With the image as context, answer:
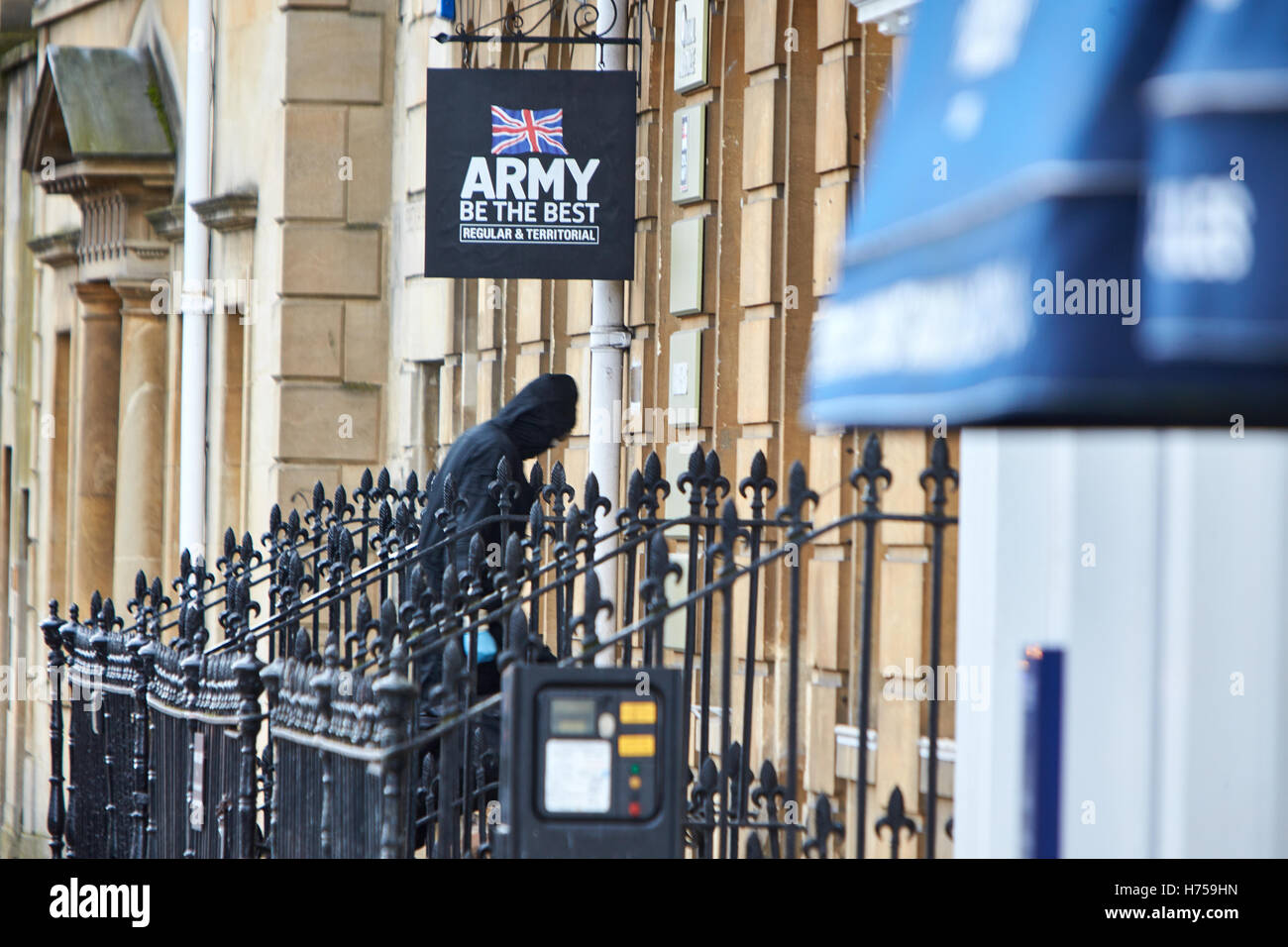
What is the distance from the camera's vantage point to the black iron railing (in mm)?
5277

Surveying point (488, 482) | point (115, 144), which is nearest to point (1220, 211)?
point (488, 482)

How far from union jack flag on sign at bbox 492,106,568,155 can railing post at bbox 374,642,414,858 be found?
4.56m

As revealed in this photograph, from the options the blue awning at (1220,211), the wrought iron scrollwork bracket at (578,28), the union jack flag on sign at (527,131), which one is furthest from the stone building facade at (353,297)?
the blue awning at (1220,211)

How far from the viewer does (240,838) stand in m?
6.54

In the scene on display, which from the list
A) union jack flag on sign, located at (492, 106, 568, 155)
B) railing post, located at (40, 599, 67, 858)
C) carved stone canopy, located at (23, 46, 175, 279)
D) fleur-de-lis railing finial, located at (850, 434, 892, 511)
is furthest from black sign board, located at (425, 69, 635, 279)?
carved stone canopy, located at (23, 46, 175, 279)

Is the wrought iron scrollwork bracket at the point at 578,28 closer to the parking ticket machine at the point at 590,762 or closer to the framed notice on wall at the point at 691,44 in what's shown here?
the framed notice on wall at the point at 691,44

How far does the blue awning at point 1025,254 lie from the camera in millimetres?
2799

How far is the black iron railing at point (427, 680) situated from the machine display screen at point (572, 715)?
0.25 meters

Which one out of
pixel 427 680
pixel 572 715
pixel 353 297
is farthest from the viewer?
pixel 353 297

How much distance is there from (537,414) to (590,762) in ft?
12.3

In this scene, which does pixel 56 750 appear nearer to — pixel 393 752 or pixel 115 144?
pixel 393 752

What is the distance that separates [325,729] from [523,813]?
1.24 meters

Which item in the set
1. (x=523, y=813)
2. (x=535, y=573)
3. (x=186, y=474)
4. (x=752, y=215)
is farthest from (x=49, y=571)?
(x=523, y=813)

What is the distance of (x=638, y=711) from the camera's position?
4.64 m
